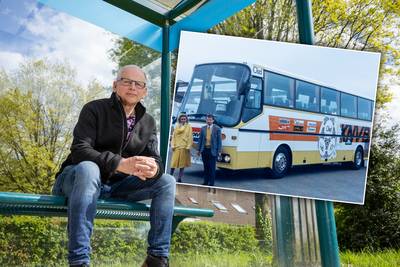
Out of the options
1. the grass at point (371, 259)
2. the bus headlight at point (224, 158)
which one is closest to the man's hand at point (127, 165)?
the bus headlight at point (224, 158)

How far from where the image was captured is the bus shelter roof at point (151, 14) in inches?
124

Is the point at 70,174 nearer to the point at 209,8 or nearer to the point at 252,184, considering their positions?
the point at 252,184

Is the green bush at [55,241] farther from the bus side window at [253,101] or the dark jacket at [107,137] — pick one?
the dark jacket at [107,137]

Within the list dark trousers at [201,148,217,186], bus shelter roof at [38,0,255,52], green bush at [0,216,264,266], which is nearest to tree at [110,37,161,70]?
bus shelter roof at [38,0,255,52]

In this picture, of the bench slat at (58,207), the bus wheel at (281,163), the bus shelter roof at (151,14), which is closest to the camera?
the bench slat at (58,207)

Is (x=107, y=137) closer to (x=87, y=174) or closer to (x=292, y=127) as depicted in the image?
(x=87, y=174)

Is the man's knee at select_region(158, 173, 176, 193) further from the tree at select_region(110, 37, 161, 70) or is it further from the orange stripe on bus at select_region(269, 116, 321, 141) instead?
the tree at select_region(110, 37, 161, 70)

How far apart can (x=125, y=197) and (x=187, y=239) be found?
252 cm

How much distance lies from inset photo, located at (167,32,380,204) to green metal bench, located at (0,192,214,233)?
0.41 m

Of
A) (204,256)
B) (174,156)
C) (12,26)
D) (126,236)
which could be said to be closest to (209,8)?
(174,156)

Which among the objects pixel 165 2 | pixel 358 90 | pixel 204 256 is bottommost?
pixel 204 256

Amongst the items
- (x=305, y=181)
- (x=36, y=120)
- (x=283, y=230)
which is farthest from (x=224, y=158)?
(x=36, y=120)

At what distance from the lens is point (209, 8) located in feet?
10.3

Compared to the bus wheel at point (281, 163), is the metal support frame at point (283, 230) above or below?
below
